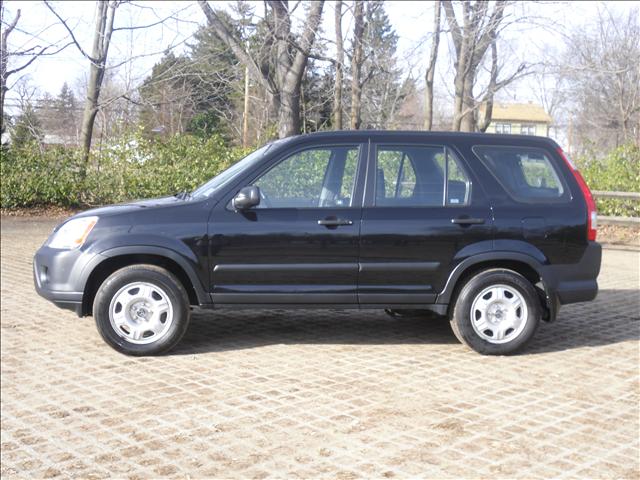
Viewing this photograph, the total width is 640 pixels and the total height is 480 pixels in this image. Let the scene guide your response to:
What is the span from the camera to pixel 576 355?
6754 millimetres

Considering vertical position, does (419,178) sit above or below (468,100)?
below

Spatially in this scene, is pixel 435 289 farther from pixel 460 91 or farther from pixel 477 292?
pixel 460 91

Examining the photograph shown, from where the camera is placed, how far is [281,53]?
18125 mm

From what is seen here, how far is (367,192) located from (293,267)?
90 cm

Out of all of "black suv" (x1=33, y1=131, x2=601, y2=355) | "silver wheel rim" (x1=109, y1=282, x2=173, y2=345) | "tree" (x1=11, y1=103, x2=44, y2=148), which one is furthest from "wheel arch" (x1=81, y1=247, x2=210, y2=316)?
"tree" (x1=11, y1=103, x2=44, y2=148)

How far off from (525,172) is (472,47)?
14.2 meters

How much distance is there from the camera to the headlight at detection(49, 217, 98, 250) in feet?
21.4

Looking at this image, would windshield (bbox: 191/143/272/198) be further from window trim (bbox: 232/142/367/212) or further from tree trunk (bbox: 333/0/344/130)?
tree trunk (bbox: 333/0/344/130)

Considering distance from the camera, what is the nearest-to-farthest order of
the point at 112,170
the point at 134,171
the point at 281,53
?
the point at 281,53 → the point at 134,171 → the point at 112,170

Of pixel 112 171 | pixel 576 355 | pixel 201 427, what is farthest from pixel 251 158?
pixel 112 171

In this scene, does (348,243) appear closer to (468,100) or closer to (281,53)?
(281,53)

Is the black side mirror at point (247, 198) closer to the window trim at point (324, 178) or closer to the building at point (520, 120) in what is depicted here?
the window trim at point (324, 178)

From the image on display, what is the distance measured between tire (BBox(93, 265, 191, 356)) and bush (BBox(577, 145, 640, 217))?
12.7 metres

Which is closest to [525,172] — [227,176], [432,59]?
[227,176]
